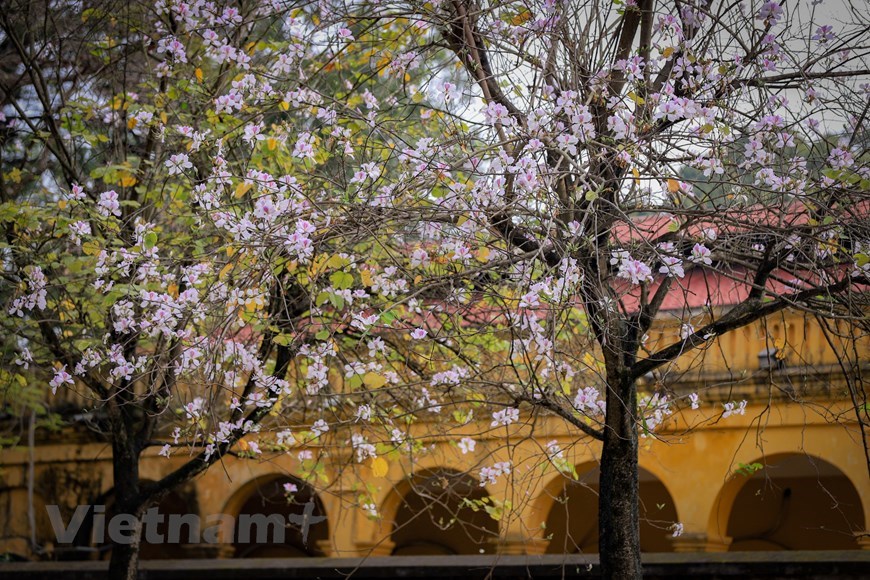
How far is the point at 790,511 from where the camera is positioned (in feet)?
47.2

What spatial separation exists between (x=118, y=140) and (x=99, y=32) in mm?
1256

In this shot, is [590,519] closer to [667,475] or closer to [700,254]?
[667,475]

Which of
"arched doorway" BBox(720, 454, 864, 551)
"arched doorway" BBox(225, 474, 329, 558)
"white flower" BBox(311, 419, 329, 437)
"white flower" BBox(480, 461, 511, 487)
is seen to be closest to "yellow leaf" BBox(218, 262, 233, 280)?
"white flower" BBox(311, 419, 329, 437)

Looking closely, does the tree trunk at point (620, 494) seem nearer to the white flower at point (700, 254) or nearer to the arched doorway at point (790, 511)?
the white flower at point (700, 254)

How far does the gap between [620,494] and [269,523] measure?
1323 cm

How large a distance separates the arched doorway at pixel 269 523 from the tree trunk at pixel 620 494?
9695mm

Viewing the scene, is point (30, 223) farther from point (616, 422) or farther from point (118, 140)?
point (616, 422)

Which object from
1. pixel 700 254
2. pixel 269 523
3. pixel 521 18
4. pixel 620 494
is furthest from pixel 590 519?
pixel 700 254

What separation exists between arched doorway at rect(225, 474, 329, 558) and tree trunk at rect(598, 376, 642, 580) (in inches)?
382

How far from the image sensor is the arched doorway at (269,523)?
14.9 m

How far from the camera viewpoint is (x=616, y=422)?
558cm

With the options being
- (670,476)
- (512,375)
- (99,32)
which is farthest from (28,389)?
(670,476)

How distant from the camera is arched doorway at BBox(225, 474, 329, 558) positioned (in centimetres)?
1488

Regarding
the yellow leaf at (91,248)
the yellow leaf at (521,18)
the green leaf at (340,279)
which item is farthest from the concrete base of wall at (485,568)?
the yellow leaf at (521,18)
